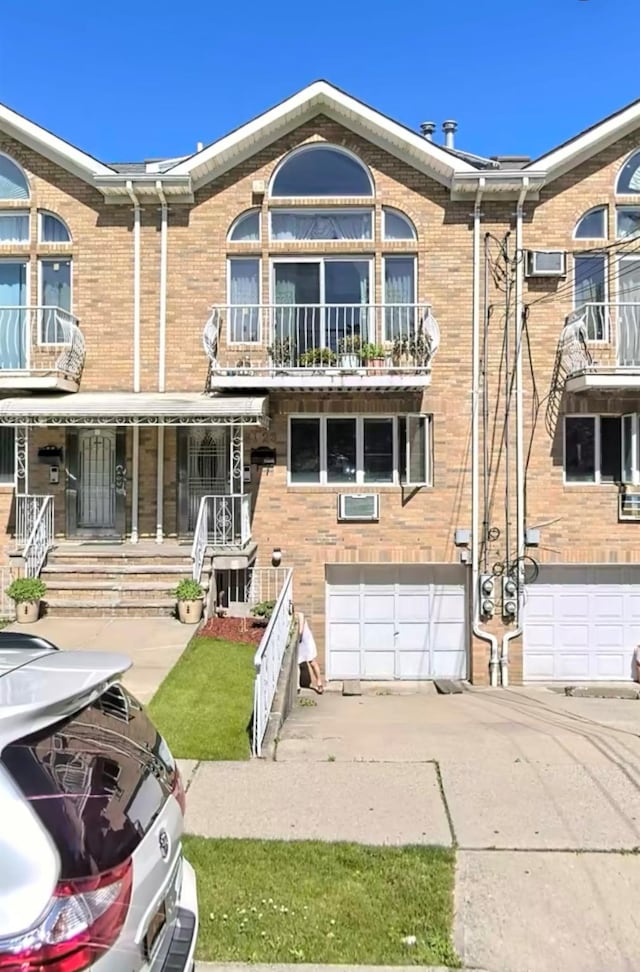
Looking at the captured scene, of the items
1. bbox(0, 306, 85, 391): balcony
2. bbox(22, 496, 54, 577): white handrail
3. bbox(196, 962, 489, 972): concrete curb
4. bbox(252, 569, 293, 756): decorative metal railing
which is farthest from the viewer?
bbox(0, 306, 85, 391): balcony

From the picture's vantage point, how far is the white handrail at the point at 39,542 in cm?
1085

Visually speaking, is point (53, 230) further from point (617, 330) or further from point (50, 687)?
point (50, 687)

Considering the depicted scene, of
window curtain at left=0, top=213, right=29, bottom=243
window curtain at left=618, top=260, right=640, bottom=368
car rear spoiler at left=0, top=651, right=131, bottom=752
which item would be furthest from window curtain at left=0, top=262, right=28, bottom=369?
car rear spoiler at left=0, top=651, right=131, bottom=752

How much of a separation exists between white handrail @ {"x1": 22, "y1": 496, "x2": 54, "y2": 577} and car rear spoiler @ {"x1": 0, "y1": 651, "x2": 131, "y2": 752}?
862cm

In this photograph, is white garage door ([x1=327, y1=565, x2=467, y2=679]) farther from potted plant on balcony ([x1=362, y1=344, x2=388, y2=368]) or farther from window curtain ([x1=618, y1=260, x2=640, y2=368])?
window curtain ([x1=618, y1=260, x2=640, y2=368])

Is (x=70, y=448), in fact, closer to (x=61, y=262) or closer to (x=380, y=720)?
(x=61, y=262)

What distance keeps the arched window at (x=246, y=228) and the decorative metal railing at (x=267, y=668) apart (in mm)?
6657

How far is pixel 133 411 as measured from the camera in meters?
10.9

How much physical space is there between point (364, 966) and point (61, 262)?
12390 millimetres

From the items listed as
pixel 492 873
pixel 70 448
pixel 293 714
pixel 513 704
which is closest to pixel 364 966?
pixel 492 873

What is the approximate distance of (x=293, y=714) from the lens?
29.7 feet

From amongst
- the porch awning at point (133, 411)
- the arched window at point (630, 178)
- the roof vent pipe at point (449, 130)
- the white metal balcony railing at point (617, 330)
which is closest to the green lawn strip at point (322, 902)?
the porch awning at point (133, 411)

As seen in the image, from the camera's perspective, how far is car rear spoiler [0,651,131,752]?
216 cm

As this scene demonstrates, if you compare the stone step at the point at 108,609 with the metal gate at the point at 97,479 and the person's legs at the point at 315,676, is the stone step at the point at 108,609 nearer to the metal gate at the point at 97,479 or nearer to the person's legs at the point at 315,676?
the metal gate at the point at 97,479
